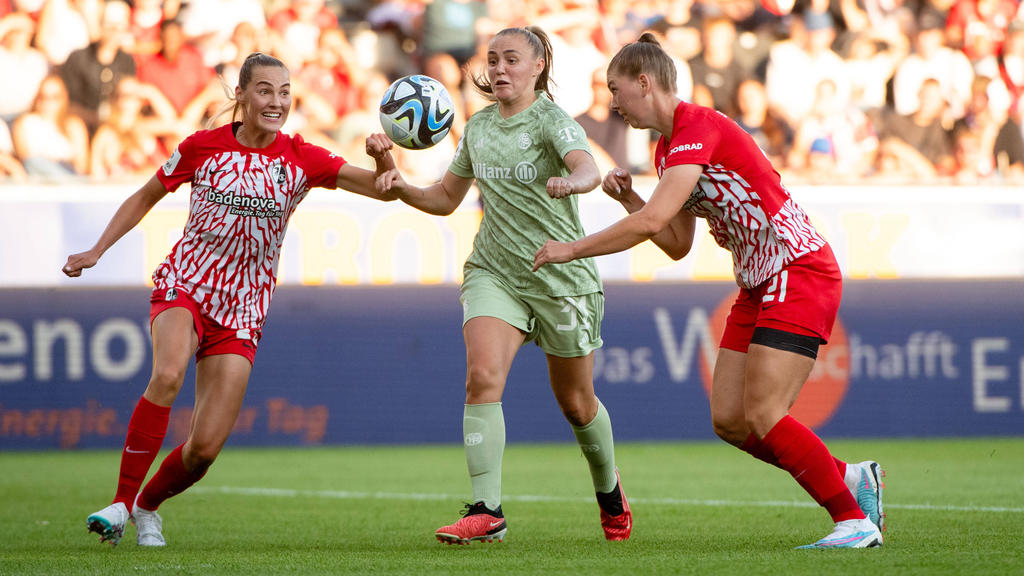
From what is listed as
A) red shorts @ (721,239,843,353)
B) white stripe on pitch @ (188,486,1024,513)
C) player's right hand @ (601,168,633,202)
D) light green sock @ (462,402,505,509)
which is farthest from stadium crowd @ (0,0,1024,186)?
red shorts @ (721,239,843,353)

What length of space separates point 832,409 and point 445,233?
12.5ft

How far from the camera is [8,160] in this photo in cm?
1231

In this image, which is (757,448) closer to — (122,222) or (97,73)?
(122,222)

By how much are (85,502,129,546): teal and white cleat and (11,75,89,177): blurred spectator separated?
7.49 m

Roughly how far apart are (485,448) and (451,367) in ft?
21.7

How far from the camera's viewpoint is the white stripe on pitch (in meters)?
7.16

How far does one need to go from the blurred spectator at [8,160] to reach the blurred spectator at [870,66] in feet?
26.6

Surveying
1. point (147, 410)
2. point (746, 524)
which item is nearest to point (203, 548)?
point (147, 410)

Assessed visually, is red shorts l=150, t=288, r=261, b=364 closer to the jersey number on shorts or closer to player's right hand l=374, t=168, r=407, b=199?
player's right hand l=374, t=168, r=407, b=199

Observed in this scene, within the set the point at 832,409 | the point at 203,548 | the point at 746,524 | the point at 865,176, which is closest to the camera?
the point at 203,548

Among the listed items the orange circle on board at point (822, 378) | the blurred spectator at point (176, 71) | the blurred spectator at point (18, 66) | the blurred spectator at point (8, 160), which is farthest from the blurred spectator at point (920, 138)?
the blurred spectator at point (8, 160)

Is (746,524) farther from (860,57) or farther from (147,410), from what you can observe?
(860,57)

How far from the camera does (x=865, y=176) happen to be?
45.0 feet

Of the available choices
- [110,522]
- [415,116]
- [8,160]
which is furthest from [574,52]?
[110,522]
